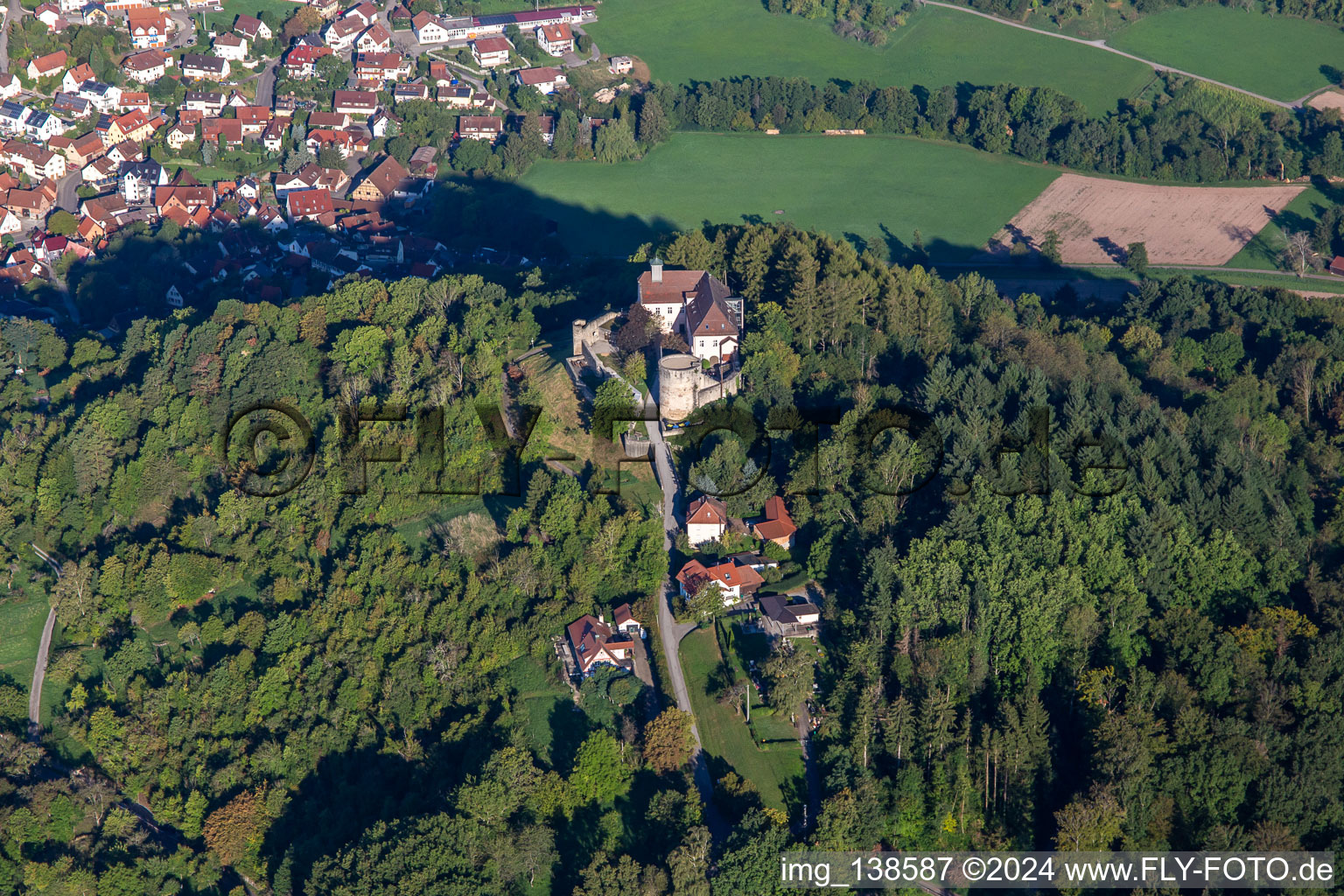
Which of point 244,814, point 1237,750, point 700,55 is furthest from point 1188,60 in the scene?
point 244,814

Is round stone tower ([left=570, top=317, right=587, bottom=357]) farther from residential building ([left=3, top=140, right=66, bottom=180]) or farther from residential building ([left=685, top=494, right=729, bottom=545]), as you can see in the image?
residential building ([left=3, top=140, right=66, bottom=180])

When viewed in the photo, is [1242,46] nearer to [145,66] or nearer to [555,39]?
[555,39]

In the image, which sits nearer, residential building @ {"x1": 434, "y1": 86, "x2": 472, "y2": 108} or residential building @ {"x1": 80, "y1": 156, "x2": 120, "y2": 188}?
residential building @ {"x1": 80, "y1": 156, "x2": 120, "y2": 188}

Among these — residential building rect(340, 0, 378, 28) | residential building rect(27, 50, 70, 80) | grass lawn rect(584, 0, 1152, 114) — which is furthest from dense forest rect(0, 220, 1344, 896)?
residential building rect(340, 0, 378, 28)

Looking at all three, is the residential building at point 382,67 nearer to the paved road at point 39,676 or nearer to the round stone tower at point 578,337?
the round stone tower at point 578,337

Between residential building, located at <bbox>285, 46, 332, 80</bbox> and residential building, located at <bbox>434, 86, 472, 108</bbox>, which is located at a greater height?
residential building, located at <bbox>285, 46, 332, 80</bbox>

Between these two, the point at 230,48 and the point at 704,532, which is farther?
the point at 230,48

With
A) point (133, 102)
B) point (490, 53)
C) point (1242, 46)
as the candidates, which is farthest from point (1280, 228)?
point (133, 102)
